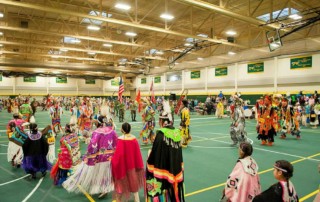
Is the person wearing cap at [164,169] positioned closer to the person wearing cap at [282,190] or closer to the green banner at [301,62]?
the person wearing cap at [282,190]

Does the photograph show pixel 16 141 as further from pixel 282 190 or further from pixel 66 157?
pixel 282 190

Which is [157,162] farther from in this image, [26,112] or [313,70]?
[313,70]

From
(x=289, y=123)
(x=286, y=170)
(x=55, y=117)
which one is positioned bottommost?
(x=289, y=123)

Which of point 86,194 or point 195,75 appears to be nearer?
point 86,194

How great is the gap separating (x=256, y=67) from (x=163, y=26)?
10.0m

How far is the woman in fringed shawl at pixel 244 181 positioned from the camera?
8.91ft

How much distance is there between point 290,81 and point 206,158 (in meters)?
16.4

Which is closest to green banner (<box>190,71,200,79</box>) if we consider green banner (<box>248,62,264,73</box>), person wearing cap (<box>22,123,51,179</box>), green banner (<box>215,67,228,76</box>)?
green banner (<box>215,67,228,76</box>)

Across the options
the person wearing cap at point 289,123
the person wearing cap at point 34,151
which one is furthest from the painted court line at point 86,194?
the person wearing cap at point 289,123

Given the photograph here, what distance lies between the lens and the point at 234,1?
578 inches

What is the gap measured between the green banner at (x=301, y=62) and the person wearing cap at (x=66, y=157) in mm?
19821

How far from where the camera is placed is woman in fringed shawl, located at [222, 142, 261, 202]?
2.71 metres

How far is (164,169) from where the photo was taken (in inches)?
121

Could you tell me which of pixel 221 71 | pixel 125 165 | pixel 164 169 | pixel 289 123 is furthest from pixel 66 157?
pixel 221 71
